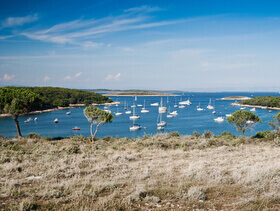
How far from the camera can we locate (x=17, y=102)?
30.3 m

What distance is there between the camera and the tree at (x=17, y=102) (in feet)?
97.3

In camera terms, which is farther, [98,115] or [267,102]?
[267,102]

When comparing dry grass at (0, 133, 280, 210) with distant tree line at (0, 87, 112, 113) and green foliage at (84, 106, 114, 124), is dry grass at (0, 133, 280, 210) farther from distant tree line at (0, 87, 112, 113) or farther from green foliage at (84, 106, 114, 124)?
distant tree line at (0, 87, 112, 113)

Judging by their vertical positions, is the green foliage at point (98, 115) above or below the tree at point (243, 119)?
above

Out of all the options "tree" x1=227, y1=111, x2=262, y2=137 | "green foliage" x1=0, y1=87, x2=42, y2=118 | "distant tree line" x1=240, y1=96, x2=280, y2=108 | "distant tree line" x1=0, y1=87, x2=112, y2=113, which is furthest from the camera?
"distant tree line" x1=0, y1=87, x2=112, y2=113

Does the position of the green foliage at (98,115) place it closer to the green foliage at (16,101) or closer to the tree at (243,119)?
the green foliage at (16,101)

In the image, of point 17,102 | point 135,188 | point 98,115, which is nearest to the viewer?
point 135,188

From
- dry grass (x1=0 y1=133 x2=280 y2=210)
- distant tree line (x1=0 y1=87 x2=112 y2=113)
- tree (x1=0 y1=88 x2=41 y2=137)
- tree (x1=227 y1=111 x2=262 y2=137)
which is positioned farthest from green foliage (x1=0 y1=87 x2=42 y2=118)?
distant tree line (x1=0 y1=87 x2=112 y2=113)

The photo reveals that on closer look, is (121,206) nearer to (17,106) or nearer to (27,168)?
(27,168)

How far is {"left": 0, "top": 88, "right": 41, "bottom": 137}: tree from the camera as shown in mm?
29672

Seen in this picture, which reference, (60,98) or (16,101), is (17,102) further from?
(60,98)

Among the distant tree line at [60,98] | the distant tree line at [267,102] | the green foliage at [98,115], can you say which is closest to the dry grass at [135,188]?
the green foliage at [98,115]

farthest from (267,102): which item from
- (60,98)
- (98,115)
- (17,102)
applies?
(17,102)

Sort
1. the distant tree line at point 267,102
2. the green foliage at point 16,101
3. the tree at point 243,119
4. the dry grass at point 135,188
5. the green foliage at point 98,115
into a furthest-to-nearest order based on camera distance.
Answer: the distant tree line at point 267,102 → the tree at point 243,119 → the green foliage at point 16,101 → the green foliage at point 98,115 → the dry grass at point 135,188
